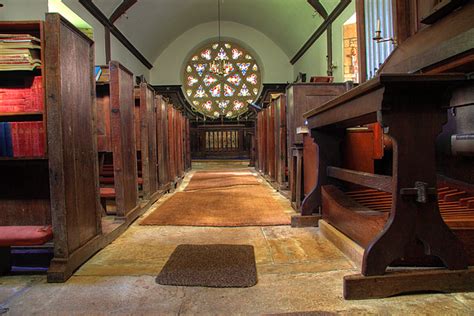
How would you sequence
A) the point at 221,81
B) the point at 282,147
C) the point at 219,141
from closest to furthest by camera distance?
1. the point at 282,147
2. the point at 219,141
3. the point at 221,81

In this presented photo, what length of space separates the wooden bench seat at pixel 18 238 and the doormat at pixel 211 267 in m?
0.63

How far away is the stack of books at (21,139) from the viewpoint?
1927 mm

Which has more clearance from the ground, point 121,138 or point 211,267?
point 121,138

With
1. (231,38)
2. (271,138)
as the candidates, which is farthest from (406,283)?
(231,38)

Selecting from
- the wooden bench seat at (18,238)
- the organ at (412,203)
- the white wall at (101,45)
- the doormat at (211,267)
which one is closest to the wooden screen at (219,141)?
the white wall at (101,45)

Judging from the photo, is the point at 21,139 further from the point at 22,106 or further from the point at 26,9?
the point at 26,9

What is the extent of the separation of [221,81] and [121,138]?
498 inches

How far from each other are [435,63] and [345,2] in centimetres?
654

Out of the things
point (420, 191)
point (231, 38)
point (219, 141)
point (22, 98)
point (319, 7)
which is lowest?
point (420, 191)

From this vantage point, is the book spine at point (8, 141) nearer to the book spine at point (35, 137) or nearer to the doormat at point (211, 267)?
the book spine at point (35, 137)

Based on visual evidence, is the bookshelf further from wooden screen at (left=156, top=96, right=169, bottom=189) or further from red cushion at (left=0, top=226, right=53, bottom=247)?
wooden screen at (left=156, top=96, right=169, bottom=189)

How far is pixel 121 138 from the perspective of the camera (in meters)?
2.68

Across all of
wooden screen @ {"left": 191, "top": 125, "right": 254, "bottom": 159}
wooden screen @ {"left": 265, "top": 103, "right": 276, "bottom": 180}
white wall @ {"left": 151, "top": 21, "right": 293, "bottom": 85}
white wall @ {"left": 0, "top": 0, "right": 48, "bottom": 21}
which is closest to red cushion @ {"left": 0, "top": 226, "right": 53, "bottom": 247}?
wooden screen @ {"left": 265, "top": 103, "right": 276, "bottom": 180}

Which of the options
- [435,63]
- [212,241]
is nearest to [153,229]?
[212,241]
